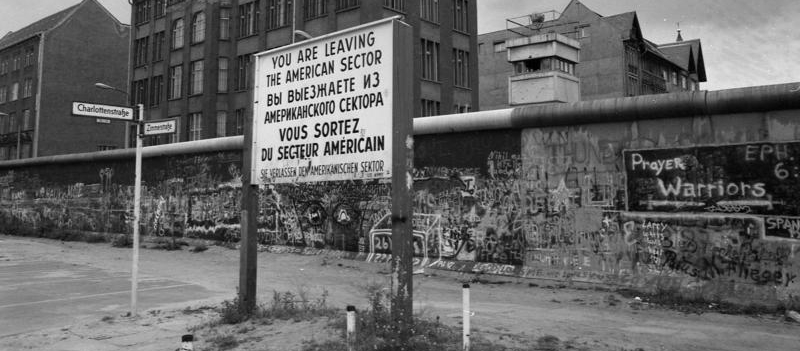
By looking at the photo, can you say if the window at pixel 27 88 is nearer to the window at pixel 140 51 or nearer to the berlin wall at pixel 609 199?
the window at pixel 140 51

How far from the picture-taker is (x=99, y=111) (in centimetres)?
878

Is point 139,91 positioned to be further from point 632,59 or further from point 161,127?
point 161,127

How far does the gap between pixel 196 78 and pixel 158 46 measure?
270 inches

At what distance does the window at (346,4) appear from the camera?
3762 centimetres

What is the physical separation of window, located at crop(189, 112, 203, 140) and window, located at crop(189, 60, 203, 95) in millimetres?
1919

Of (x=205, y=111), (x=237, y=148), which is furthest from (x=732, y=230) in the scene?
(x=205, y=111)

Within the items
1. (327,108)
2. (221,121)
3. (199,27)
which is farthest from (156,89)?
(327,108)

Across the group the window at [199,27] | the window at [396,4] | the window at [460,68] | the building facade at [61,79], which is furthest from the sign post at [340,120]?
the building facade at [61,79]

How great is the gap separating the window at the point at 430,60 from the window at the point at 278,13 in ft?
33.0

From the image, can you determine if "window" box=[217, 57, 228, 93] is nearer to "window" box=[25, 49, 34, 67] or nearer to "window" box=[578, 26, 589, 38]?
"window" box=[25, 49, 34, 67]

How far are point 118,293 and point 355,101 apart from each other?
267 inches

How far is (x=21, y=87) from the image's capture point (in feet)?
198

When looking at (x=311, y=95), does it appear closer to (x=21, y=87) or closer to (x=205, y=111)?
(x=205, y=111)

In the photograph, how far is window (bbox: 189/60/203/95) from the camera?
4759cm
